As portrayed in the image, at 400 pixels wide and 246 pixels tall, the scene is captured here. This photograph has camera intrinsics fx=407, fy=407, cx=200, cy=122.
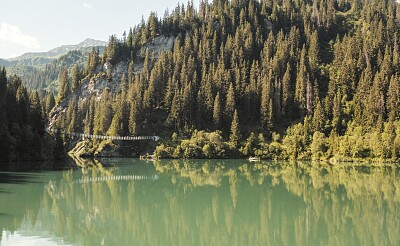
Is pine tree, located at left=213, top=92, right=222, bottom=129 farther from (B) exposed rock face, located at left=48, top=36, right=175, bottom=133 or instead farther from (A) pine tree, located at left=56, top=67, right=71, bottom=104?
(A) pine tree, located at left=56, top=67, right=71, bottom=104

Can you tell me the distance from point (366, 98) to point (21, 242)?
332 ft

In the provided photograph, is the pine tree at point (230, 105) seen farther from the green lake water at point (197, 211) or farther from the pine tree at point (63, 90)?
the pine tree at point (63, 90)

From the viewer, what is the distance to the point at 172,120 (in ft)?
382

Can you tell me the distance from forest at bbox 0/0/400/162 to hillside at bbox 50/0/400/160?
14.3 inches

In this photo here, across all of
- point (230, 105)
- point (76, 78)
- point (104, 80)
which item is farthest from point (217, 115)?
point (76, 78)

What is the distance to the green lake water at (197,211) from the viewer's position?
79.9 feet

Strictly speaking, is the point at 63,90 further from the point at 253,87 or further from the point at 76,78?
the point at 253,87

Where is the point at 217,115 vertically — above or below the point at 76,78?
below

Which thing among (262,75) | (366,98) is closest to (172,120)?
(262,75)

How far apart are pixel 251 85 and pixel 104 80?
57371mm

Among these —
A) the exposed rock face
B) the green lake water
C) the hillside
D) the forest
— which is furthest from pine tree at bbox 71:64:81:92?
the green lake water

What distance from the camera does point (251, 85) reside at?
408 feet

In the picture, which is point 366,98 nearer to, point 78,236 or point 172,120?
point 172,120

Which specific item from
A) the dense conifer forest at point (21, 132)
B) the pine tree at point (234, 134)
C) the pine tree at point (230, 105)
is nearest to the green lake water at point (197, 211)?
the dense conifer forest at point (21, 132)
